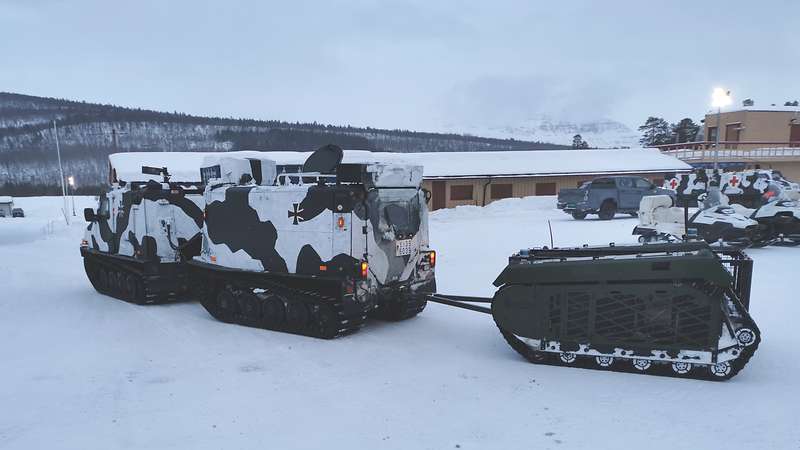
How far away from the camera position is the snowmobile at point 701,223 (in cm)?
1288

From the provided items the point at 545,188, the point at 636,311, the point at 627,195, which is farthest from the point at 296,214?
the point at 545,188

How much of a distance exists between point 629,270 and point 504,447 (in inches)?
98.1

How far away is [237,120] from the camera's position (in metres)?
94.1

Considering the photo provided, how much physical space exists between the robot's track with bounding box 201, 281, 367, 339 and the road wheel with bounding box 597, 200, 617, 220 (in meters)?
17.7

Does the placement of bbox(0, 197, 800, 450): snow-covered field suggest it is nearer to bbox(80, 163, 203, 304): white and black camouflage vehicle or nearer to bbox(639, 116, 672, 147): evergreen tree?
bbox(80, 163, 203, 304): white and black camouflage vehicle

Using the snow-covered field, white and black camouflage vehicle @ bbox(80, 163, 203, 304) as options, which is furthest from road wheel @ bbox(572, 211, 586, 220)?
white and black camouflage vehicle @ bbox(80, 163, 203, 304)

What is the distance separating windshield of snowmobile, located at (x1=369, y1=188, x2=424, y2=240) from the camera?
7.45 m

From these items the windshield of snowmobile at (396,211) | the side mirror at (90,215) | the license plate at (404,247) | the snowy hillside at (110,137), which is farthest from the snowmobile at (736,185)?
the snowy hillside at (110,137)

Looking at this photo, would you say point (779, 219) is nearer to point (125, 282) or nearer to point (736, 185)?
point (736, 185)

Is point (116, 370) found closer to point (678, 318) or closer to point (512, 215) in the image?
point (678, 318)

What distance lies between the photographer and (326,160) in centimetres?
736

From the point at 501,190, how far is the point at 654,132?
173 feet

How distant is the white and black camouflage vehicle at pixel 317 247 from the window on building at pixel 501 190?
73.2ft

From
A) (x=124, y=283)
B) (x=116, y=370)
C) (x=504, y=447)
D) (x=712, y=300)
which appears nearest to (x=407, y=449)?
(x=504, y=447)
